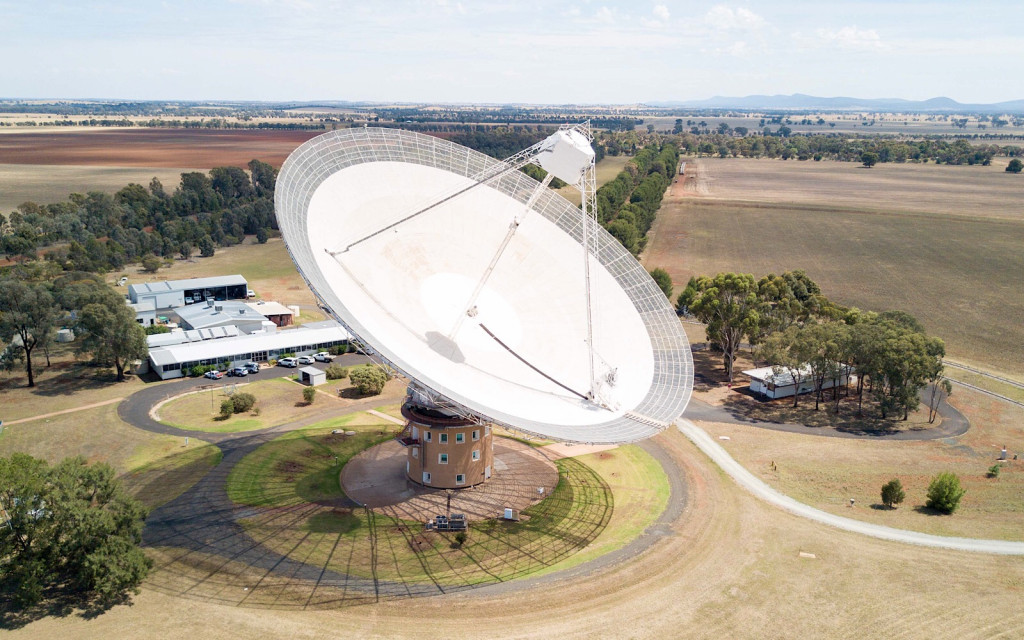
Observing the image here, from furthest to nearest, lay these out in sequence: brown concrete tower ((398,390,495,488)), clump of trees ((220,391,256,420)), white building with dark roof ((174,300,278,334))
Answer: white building with dark roof ((174,300,278,334)), clump of trees ((220,391,256,420)), brown concrete tower ((398,390,495,488))

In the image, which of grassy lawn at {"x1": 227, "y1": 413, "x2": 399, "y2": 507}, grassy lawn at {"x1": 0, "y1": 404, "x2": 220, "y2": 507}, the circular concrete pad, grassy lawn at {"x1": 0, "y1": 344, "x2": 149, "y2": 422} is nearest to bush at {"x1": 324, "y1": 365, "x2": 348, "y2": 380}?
grassy lawn at {"x1": 227, "y1": 413, "x2": 399, "y2": 507}

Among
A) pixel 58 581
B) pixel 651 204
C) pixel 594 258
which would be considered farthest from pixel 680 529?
pixel 651 204

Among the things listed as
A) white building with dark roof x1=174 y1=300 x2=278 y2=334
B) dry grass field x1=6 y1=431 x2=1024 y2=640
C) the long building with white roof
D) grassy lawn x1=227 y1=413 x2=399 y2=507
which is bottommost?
dry grass field x1=6 y1=431 x2=1024 y2=640

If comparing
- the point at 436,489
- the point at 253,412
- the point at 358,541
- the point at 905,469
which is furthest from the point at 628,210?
the point at 358,541

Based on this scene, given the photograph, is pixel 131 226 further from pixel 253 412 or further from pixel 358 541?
pixel 358 541

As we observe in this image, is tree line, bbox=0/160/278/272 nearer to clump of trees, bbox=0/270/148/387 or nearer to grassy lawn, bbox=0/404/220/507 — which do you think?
clump of trees, bbox=0/270/148/387

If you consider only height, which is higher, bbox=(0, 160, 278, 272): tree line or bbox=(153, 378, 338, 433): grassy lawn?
bbox=(0, 160, 278, 272): tree line

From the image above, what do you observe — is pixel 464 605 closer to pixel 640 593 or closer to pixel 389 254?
pixel 640 593
